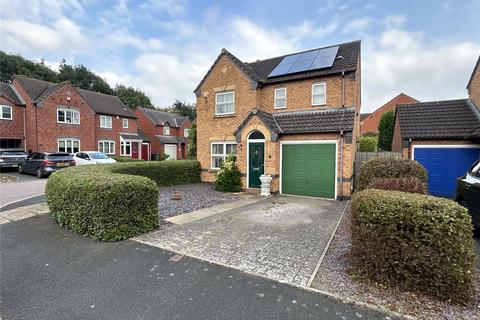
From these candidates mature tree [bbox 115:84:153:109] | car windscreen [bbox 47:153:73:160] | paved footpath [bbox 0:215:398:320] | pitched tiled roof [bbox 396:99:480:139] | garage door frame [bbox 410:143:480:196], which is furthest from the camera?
mature tree [bbox 115:84:153:109]

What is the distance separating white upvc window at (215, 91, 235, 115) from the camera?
13703 mm

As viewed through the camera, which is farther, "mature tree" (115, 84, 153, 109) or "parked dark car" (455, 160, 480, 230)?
"mature tree" (115, 84, 153, 109)

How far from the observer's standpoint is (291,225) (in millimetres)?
6547

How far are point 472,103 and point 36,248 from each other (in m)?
17.4

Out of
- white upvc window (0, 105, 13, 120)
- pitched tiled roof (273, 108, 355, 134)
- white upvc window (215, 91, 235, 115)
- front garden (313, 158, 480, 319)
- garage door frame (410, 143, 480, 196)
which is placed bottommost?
front garden (313, 158, 480, 319)

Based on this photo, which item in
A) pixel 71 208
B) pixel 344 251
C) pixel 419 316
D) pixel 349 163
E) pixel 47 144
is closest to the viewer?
pixel 419 316

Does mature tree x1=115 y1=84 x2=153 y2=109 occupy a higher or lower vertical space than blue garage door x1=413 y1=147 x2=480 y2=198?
higher

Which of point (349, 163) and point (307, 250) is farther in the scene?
point (349, 163)

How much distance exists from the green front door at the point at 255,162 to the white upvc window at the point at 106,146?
22581 millimetres

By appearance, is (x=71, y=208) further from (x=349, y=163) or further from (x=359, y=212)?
(x=349, y=163)

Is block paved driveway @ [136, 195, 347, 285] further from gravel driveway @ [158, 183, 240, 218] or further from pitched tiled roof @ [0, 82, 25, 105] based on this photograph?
pitched tiled roof @ [0, 82, 25, 105]

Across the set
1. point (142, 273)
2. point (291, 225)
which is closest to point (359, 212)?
point (291, 225)

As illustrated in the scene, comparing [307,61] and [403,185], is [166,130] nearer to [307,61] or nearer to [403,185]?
[307,61]

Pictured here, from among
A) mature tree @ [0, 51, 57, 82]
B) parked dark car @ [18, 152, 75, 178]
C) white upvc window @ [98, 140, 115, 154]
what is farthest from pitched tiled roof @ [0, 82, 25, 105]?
mature tree @ [0, 51, 57, 82]
